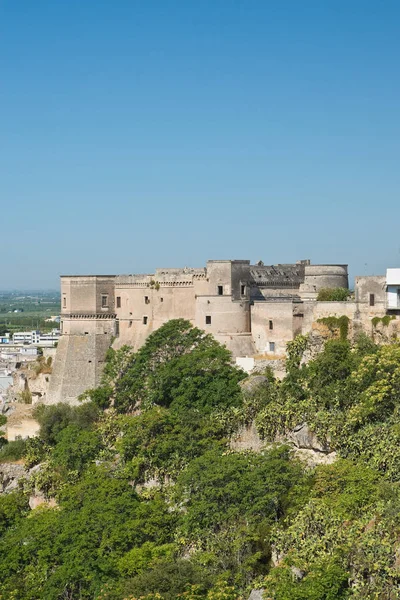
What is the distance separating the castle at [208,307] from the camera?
4475cm

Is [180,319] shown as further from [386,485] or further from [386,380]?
[386,485]

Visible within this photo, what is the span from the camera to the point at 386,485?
3080 cm

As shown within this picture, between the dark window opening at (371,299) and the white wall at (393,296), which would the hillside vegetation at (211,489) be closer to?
the dark window opening at (371,299)

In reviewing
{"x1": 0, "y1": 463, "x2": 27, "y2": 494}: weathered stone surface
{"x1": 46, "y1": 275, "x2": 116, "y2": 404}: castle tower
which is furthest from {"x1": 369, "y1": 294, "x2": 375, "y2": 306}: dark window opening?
{"x1": 0, "y1": 463, "x2": 27, "y2": 494}: weathered stone surface

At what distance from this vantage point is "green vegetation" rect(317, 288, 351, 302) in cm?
4556

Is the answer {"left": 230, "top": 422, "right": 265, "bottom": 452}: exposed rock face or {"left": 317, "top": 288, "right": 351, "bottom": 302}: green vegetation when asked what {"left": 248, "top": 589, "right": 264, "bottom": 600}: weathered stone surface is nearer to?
{"left": 230, "top": 422, "right": 265, "bottom": 452}: exposed rock face

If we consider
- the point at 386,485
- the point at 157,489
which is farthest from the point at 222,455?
the point at 386,485

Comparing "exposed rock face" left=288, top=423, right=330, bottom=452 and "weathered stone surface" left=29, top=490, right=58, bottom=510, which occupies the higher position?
"exposed rock face" left=288, top=423, right=330, bottom=452

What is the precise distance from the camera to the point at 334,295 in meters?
45.8

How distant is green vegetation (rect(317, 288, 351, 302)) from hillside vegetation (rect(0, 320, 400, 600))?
11.8ft

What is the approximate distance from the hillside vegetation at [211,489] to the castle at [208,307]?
1586 millimetres

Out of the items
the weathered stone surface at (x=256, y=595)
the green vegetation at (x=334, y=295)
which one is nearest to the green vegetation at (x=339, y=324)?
the green vegetation at (x=334, y=295)

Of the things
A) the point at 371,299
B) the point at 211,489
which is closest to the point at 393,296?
the point at 371,299

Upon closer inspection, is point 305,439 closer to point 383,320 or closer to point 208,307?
point 383,320
